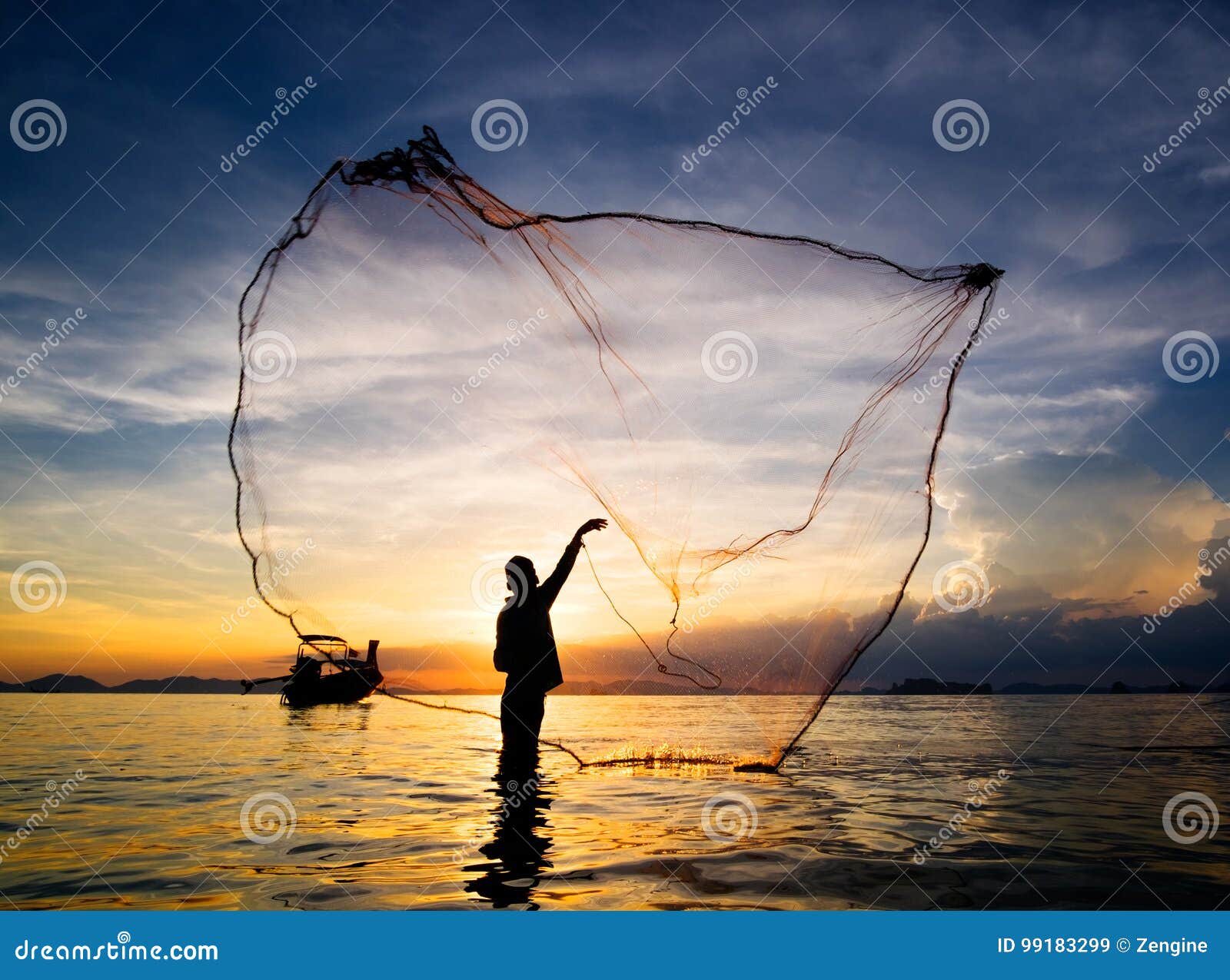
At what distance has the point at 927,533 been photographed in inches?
345

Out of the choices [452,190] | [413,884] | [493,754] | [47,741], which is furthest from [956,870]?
[47,741]

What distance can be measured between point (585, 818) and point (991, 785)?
7333 mm

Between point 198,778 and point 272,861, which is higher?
point 198,778

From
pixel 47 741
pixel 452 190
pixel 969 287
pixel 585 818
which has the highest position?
pixel 452 190

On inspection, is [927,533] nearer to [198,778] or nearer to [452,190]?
[452,190]
